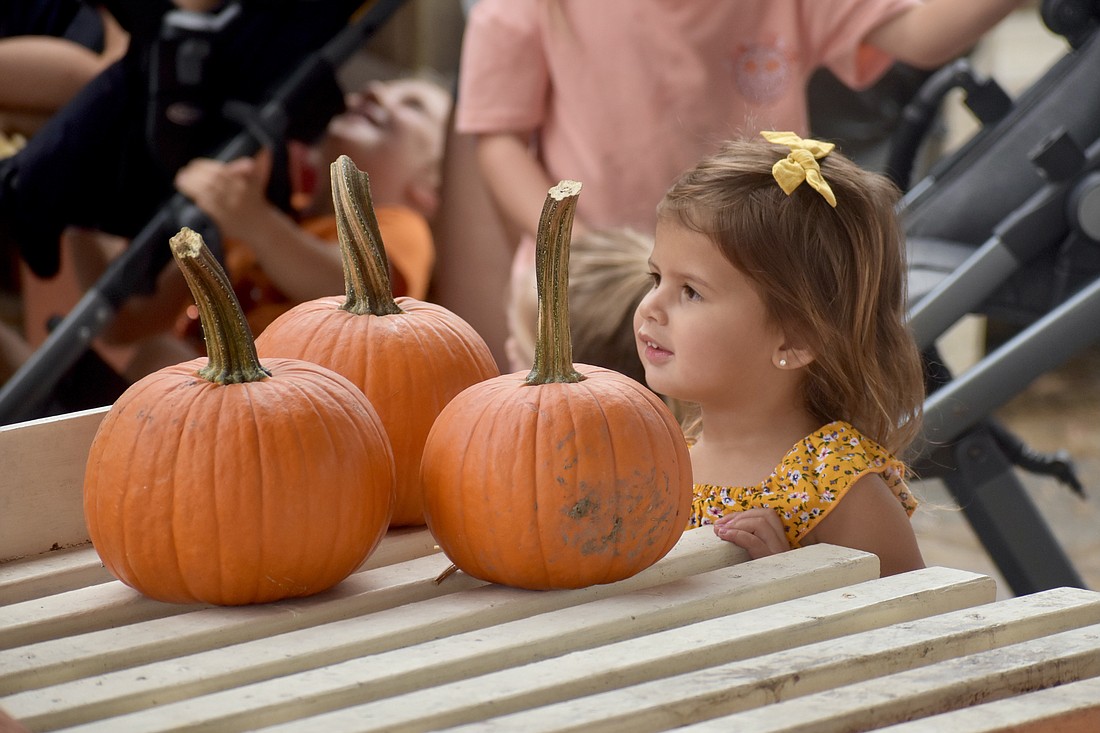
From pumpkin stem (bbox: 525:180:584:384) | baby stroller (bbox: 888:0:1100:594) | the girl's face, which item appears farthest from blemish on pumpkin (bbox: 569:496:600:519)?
baby stroller (bbox: 888:0:1100:594)

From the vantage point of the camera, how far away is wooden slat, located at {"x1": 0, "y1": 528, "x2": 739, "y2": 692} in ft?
3.29

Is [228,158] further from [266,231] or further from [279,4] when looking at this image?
[279,4]

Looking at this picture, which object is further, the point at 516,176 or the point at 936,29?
the point at 516,176

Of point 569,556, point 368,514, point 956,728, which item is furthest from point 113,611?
point 956,728

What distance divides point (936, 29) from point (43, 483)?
6.87 ft

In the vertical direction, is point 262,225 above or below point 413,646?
below

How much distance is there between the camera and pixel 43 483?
4.38ft

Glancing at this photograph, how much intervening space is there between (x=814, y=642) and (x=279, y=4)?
117 inches

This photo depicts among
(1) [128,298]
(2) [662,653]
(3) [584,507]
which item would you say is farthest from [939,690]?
(1) [128,298]

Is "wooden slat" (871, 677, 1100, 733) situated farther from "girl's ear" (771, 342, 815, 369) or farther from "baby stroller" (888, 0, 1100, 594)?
"baby stroller" (888, 0, 1100, 594)

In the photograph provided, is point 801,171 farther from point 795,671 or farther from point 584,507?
point 795,671

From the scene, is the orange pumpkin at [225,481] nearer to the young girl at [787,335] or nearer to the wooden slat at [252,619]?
the wooden slat at [252,619]

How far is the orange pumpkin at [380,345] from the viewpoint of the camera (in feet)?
4.29

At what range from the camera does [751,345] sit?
160 cm
